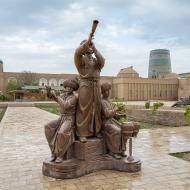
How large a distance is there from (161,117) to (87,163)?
9779mm

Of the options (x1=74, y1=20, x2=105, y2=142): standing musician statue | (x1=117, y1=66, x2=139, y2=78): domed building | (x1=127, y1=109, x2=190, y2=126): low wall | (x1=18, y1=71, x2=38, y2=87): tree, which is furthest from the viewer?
(x1=117, y1=66, x2=139, y2=78): domed building

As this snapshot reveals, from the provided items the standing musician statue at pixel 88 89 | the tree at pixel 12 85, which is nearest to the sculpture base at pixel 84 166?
the standing musician statue at pixel 88 89

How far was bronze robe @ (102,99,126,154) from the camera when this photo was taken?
16.5 feet

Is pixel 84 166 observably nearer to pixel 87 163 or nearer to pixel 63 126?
pixel 87 163

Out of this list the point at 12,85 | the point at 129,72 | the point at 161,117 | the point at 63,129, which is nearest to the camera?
the point at 63,129

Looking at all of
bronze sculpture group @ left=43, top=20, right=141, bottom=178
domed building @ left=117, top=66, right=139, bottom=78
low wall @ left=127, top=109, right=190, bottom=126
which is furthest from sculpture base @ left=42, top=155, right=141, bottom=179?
domed building @ left=117, top=66, right=139, bottom=78

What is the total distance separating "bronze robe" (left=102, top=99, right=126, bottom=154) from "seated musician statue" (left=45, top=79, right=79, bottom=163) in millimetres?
530

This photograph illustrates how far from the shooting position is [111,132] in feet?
16.5

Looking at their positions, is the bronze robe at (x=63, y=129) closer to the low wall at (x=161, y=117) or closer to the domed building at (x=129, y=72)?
the low wall at (x=161, y=117)

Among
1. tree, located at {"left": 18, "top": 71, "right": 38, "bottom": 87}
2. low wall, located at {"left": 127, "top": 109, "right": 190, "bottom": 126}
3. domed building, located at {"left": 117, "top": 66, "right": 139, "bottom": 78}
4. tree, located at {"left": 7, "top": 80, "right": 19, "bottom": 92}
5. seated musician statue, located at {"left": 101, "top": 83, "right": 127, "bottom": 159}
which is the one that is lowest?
low wall, located at {"left": 127, "top": 109, "right": 190, "bottom": 126}

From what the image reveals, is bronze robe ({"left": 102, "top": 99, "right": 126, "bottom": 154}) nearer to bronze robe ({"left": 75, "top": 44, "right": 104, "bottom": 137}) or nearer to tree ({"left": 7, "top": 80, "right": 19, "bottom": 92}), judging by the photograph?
bronze robe ({"left": 75, "top": 44, "right": 104, "bottom": 137})

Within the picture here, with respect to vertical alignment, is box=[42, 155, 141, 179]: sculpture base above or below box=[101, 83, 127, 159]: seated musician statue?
below

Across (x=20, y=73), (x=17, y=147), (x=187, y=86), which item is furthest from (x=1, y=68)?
(x=17, y=147)

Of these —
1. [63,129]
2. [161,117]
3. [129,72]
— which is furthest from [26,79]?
[63,129]
